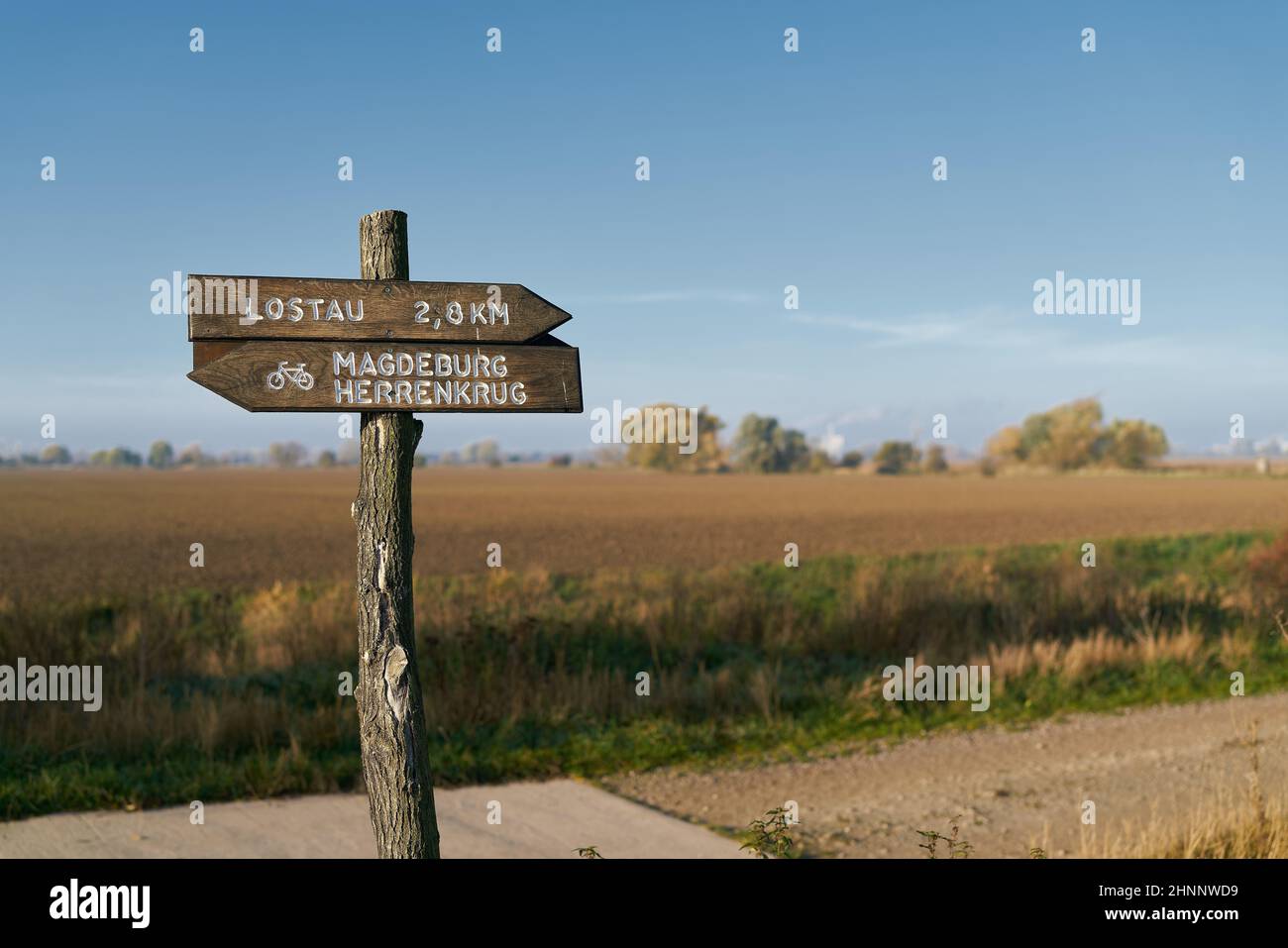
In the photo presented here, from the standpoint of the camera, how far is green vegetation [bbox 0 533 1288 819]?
7695 millimetres

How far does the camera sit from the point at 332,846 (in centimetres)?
609

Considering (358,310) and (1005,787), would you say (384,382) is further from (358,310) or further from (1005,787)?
(1005,787)

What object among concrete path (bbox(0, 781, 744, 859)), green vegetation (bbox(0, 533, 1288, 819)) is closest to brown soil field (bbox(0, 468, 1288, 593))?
green vegetation (bbox(0, 533, 1288, 819))

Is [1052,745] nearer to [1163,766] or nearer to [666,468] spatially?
[1163,766]

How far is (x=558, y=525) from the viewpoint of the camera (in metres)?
39.7

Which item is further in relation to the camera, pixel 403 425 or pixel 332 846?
pixel 332 846

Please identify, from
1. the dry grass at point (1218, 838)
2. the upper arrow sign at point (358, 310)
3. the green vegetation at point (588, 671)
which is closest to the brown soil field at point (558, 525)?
the green vegetation at point (588, 671)

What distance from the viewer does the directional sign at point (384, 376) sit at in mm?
4020

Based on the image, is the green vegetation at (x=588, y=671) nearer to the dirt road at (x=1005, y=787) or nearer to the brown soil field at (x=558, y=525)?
the dirt road at (x=1005, y=787)

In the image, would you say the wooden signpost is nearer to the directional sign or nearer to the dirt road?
the directional sign

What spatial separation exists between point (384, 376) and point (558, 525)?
35689mm

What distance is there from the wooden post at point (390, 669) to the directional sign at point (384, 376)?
176 mm
